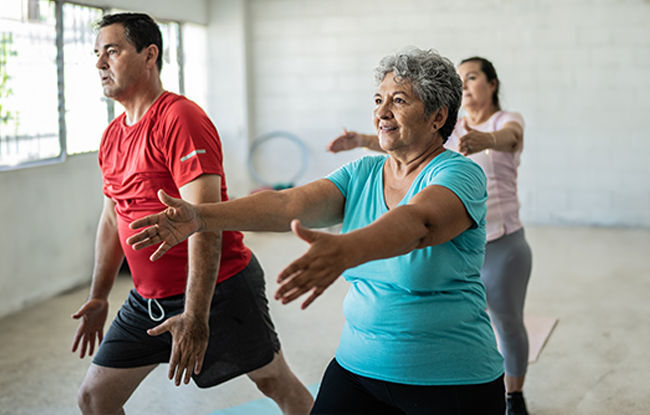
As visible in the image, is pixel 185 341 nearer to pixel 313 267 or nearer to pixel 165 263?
pixel 165 263

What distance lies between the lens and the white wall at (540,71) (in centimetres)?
698

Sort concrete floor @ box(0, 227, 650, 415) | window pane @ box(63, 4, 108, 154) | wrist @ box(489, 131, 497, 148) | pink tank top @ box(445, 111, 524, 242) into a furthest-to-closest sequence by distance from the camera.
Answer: window pane @ box(63, 4, 108, 154)
concrete floor @ box(0, 227, 650, 415)
pink tank top @ box(445, 111, 524, 242)
wrist @ box(489, 131, 497, 148)

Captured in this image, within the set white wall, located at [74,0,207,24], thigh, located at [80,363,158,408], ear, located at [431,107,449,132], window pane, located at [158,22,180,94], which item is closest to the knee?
thigh, located at [80,363,158,408]

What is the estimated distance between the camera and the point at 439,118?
167 cm

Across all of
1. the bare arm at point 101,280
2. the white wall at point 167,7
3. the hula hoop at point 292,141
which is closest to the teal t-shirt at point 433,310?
the bare arm at point 101,280

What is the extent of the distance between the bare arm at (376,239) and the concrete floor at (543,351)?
189 centimetres

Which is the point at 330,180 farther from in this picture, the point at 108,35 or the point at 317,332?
the point at 317,332

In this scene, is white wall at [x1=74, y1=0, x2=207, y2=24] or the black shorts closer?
the black shorts

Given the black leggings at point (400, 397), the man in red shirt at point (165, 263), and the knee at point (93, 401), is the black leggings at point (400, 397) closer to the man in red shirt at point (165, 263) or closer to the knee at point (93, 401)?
the man in red shirt at point (165, 263)

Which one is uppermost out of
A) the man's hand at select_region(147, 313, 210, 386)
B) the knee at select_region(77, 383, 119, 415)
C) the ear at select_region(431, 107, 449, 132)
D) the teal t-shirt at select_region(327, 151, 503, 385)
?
the ear at select_region(431, 107, 449, 132)

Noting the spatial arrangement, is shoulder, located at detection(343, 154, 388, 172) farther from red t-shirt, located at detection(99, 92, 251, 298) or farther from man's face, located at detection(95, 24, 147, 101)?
man's face, located at detection(95, 24, 147, 101)

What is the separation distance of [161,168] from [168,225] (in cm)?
63

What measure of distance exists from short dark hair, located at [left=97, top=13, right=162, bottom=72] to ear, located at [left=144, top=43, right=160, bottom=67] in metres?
0.01

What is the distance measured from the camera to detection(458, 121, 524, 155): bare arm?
247cm
